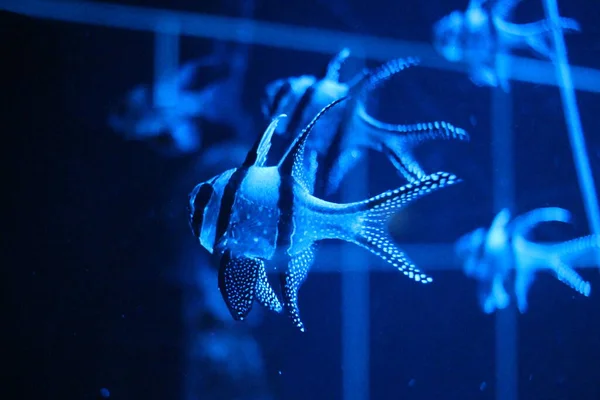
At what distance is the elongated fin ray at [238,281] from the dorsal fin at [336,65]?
593 millimetres

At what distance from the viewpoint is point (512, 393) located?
2.09m

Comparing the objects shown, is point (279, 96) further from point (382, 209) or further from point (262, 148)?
point (382, 209)

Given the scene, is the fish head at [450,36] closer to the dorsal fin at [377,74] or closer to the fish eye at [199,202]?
the dorsal fin at [377,74]

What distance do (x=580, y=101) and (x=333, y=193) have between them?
112 cm

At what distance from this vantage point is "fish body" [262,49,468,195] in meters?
1.70

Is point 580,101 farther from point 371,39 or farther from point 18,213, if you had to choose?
point 18,213

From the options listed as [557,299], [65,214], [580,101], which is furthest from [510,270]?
[65,214]

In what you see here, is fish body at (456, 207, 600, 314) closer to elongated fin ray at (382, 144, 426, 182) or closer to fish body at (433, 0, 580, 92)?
elongated fin ray at (382, 144, 426, 182)

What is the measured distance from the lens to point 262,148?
1.62 meters

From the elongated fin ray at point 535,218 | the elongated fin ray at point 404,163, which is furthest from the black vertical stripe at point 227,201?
the elongated fin ray at point 535,218

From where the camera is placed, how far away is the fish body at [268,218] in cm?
151

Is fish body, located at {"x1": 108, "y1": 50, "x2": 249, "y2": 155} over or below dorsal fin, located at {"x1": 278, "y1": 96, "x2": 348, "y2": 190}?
over

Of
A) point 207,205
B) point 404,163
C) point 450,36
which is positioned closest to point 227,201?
point 207,205

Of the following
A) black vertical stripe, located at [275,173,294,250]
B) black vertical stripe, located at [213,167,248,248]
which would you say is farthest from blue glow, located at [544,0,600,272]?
black vertical stripe, located at [213,167,248,248]
